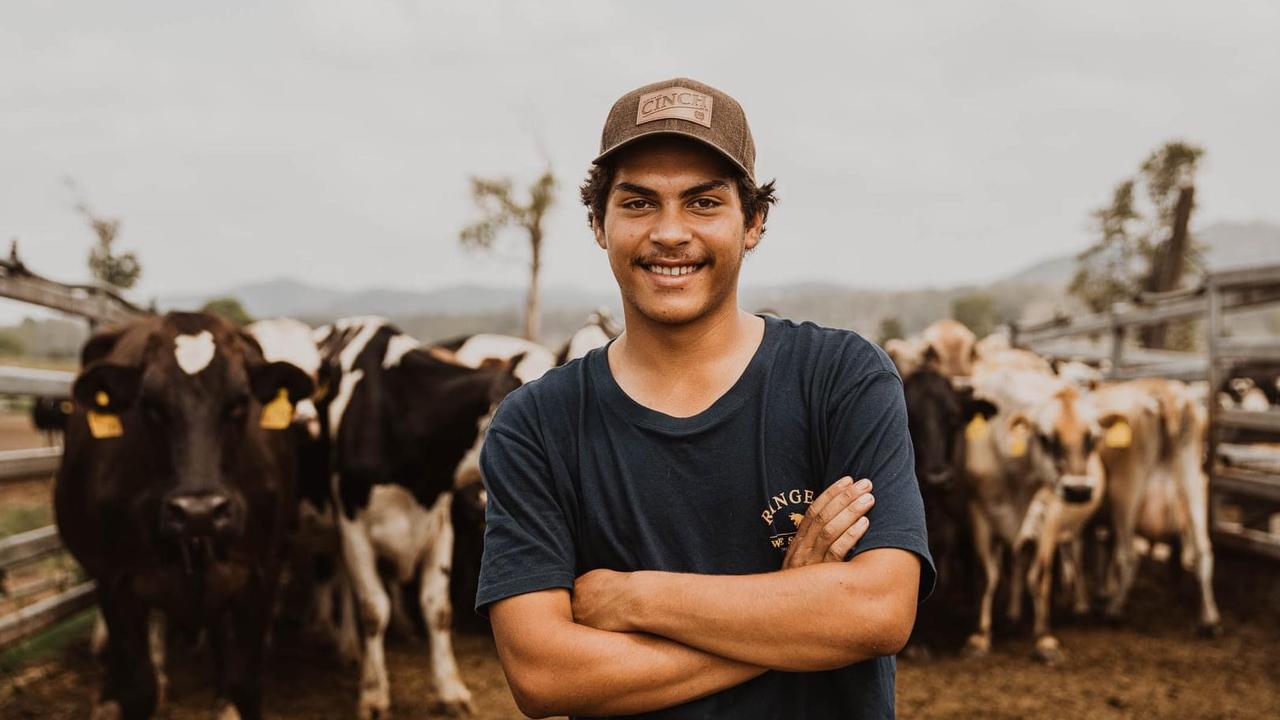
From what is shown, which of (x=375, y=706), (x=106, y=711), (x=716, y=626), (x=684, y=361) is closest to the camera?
(x=716, y=626)

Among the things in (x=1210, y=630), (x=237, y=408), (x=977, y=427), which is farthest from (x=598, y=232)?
(x=1210, y=630)

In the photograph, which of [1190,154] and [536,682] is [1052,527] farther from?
[1190,154]

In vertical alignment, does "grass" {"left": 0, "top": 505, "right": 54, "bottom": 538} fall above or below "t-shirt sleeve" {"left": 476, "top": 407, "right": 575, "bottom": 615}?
below

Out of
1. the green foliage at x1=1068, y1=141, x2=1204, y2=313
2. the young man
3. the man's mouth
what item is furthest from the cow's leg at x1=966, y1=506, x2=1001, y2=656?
the green foliage at x1=1068, y1=141, x2=1204, y2=313

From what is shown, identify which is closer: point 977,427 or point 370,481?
point 370,481

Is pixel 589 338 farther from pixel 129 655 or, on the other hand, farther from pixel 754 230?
pixel 754 230

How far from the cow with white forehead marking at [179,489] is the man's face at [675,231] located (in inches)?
108

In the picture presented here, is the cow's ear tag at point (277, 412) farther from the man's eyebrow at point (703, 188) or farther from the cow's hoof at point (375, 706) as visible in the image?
the man's eyebrow at point (703, 188)

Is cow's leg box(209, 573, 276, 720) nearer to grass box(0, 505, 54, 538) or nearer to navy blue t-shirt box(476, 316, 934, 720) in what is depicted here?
navy blue t-shirt box(476, 316, 934, 720)

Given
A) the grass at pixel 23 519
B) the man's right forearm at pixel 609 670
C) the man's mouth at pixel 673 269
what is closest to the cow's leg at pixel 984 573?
the man's right forearm at pixel 609 670

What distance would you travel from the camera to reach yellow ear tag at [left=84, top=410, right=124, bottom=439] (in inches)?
159

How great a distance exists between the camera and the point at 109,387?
3979mm

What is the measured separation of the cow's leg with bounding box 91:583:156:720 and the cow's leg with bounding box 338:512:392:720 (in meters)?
1.32

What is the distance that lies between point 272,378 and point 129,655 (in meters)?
1.33
